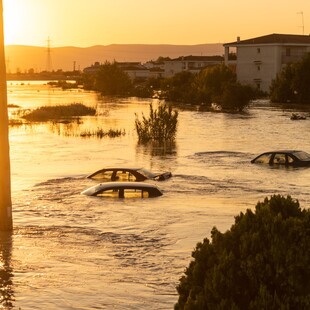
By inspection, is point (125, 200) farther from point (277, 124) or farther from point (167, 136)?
point (277, 124)

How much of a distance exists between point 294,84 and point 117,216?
79831 millimetres

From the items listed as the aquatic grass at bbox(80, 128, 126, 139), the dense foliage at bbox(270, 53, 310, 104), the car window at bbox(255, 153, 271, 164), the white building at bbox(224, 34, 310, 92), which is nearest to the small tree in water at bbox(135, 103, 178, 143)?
the aquatic grass at bbox(80, 128, 126, 139)

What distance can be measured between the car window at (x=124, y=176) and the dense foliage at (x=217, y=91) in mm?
64099

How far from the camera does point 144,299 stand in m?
17.1

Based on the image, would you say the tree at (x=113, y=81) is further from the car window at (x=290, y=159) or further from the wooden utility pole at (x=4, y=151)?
the wooden utility pole at (x=4, y=151)

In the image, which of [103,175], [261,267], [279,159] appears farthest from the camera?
[279,159]

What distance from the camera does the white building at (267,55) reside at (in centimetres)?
12200

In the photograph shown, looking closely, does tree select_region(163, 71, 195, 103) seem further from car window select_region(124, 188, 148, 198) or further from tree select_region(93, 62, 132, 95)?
car window select_region(124, 188, 148, 198)

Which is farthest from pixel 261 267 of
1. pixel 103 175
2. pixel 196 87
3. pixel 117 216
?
pixel 196 87

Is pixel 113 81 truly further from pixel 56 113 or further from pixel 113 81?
pixel 56 113

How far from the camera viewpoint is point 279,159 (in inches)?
1588

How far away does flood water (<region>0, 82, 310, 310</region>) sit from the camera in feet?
59.1

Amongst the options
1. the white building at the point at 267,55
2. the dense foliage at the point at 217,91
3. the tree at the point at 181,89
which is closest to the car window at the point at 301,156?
the dense foliage at the point at 217,91

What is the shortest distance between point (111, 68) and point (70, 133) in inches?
4347
